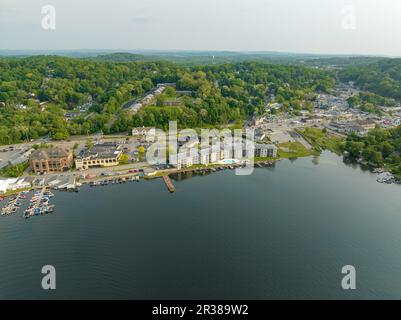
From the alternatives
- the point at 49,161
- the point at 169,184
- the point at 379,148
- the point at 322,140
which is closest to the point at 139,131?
the point at 49,161

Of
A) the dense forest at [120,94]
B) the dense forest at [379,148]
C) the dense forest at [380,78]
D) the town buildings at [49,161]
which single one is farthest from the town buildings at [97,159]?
the dense forest at [380,78]

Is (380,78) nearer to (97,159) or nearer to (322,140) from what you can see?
(322,140)

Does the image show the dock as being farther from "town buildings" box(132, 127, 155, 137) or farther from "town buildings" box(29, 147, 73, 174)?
"town buildings" box(132, 127, 155, 137)

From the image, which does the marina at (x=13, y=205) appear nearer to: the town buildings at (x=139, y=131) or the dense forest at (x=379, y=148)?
the town buildings at (x=139, y=131)

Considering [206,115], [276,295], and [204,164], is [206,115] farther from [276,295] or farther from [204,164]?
[276,295]
